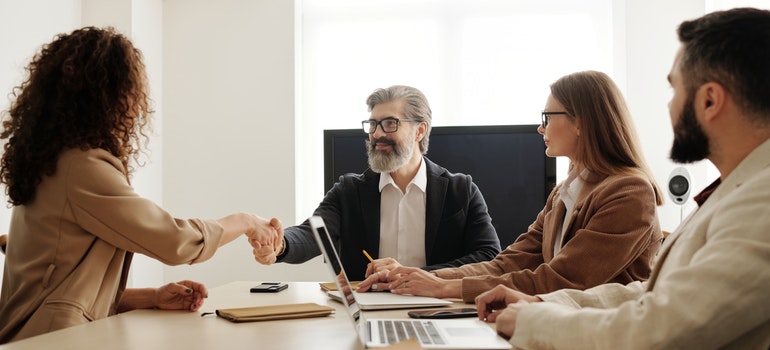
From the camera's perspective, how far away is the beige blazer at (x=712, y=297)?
1026 mm

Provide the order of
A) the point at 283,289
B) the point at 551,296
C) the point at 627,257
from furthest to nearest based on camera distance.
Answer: the point at 283,289
the point at 627,257
the point at 551,296

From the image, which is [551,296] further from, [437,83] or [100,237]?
[437,83]

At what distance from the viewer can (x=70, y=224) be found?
5.55ft

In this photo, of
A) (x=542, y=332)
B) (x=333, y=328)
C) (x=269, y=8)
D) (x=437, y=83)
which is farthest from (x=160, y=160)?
(x=542, y=332)

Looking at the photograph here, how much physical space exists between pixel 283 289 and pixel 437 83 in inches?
120

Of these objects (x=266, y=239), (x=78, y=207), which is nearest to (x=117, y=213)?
(x=78, y=207)

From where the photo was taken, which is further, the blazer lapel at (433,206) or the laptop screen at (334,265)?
the blazer lapel at (433,206)

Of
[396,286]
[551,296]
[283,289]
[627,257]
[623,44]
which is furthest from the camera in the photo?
[623,44]

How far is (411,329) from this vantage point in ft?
4.77

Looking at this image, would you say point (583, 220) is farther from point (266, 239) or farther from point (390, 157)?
point (390, 157)

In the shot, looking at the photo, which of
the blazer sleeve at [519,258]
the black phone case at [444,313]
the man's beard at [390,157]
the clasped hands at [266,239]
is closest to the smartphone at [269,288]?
the clasped hands at [266,239]

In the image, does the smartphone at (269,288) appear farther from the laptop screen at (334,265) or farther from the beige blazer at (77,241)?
the laptop screen at (334,265)

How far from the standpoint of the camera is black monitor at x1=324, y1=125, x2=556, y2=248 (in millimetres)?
3881

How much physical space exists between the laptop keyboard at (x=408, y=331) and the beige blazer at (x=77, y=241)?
0.57 metres
